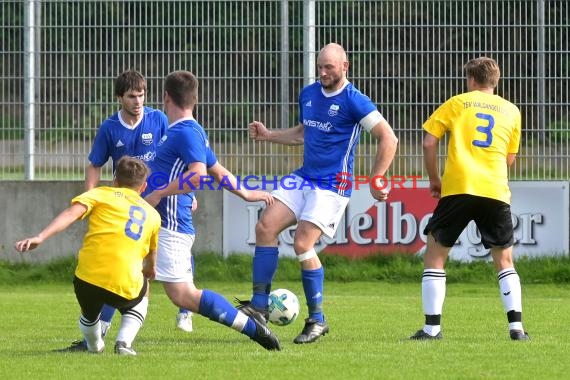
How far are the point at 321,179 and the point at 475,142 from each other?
46.6 inches

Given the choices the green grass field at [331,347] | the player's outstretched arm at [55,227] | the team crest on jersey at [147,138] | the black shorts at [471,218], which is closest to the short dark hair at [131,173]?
the player's outstretched arm at [55,227]

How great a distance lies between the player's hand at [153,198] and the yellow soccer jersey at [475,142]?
1931 mm

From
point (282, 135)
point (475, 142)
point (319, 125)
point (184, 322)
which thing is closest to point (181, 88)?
point (319, 125)

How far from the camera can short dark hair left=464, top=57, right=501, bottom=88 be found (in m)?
8.84

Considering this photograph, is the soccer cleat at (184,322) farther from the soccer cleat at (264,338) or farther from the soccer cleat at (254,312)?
the soccer cleat at (264,338)

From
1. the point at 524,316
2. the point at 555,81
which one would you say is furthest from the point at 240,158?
the point at 524,316

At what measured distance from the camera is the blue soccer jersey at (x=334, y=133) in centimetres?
924

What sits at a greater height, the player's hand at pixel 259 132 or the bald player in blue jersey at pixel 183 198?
the player's hand at pixel 259 132

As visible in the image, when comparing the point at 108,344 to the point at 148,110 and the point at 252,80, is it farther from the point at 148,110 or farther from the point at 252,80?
the point at 252,80

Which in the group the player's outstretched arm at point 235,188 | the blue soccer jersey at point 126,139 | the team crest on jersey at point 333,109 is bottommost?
the player's outstretched arm at point 235,188

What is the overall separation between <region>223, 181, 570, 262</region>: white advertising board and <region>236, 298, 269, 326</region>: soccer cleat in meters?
5.98

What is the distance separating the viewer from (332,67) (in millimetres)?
9219

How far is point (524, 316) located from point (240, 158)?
566 centimetres

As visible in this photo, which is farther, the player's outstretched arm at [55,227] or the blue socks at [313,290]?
the blue socks at [313,290]
